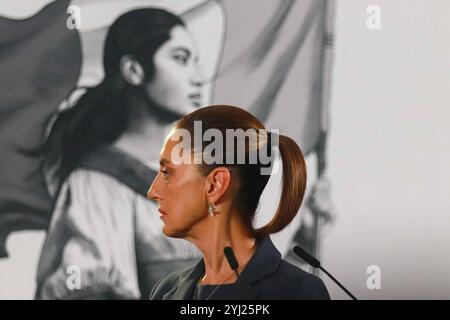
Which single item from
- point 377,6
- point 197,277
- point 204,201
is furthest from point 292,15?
point 197,277

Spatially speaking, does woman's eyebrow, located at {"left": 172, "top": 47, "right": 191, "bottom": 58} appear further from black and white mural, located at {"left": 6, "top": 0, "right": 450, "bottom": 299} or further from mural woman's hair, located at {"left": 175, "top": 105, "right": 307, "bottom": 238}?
mural woman's hair, located at {"left": 175, "top": 105, "right": 307, "bottom": 238}

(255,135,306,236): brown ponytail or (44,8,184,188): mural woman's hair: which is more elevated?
(44,8,184,188): mural woman's hair

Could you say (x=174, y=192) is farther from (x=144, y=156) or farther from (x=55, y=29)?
(x=55, y=29)

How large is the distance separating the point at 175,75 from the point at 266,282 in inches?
33.2

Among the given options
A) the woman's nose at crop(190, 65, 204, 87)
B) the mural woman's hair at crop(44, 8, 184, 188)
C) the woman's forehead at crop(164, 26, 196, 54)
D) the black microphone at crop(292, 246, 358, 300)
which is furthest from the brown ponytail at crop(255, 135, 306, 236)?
the mural woman's hair at crop(44, 8, 184, 188)

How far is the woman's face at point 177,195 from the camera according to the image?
302 cm

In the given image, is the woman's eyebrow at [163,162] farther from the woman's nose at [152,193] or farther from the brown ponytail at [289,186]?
the brown ponytail at [289,186]

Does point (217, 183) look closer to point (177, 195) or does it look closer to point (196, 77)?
point (177, 195)

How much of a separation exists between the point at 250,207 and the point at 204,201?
162 millimetres

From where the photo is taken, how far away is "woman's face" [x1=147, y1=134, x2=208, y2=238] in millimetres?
3021

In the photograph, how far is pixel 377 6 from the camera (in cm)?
321

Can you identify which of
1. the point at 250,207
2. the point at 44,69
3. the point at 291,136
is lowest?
the point at 250,207

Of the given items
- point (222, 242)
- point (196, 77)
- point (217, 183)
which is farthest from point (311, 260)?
Answer: point (196, 77)

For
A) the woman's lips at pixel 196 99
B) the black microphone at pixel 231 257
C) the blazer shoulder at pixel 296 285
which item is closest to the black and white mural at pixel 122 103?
the woman's lips at pixel 196 99
